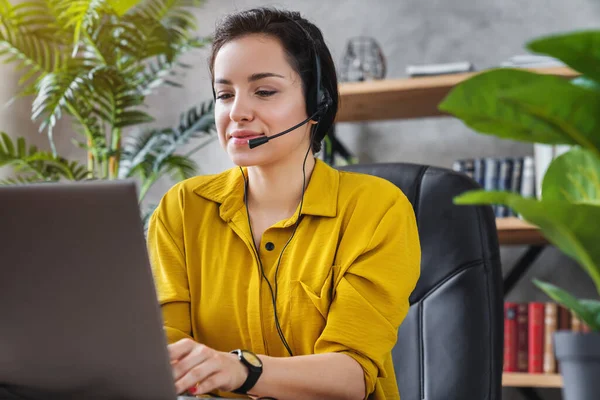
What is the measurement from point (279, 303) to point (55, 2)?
170 cm

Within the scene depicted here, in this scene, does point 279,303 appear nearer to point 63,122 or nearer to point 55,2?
point 55,2

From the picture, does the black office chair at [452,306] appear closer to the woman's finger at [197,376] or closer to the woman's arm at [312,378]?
the woman's arm at [312,378]

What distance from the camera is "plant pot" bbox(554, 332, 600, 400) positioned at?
1.16 ft

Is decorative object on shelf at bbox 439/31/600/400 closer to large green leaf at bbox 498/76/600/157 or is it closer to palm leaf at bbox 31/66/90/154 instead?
large green leaf at bbox 498/76/600/157

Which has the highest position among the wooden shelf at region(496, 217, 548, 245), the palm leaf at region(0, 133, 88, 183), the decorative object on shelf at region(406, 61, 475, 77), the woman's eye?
the decorative object on shelf at region(406, 61, 475, 77)

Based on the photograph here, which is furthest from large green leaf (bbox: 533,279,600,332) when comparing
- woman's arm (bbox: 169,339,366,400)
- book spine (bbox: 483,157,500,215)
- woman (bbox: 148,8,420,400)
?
book spine (bbox: 483,157,500,215)

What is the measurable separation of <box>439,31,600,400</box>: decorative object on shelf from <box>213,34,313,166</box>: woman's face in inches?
33.8

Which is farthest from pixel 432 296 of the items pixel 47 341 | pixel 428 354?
pixel 47 341

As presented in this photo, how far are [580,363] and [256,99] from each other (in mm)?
962

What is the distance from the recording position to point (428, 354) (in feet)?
3.93

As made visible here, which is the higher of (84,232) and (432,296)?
(84,232)

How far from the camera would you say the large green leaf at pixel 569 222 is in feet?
1.16

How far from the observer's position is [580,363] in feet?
1.18

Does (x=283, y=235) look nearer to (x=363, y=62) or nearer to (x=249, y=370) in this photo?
(x=249, y=370)
